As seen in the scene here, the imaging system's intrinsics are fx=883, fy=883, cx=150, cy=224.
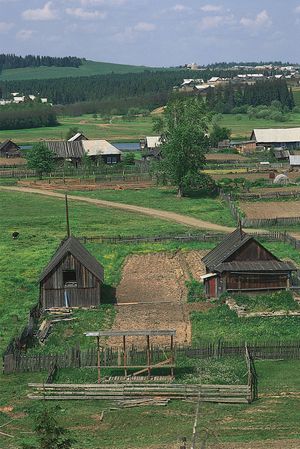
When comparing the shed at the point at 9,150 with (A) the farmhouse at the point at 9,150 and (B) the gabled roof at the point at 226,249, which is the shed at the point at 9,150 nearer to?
(A) the farmhouse at the point at 9,150

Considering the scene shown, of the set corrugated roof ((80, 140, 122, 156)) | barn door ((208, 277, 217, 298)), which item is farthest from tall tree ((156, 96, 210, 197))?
barn door ((208, 277, 217, 298))

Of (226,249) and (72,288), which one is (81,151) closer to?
(226,249)

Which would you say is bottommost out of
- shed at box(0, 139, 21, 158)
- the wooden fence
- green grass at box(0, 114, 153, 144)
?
the wooden fence

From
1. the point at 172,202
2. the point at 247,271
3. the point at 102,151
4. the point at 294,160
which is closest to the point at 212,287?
the point at 247,271

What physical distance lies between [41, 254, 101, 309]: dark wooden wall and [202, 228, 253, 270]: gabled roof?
615 centimetres

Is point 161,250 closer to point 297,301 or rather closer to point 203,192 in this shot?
point 297,301

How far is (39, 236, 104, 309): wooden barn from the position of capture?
1647 inches

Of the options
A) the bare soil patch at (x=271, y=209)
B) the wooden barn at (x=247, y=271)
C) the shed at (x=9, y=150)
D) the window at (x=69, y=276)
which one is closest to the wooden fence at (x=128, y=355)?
the window at (x=69, y=276)

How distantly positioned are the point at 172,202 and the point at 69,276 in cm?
3696

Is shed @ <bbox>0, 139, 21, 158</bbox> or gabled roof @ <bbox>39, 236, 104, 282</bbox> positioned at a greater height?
shed @ <bbox>0, 139, 21, 158</bbox>

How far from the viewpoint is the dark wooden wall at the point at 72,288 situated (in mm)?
41875

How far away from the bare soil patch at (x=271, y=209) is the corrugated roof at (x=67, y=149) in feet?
114

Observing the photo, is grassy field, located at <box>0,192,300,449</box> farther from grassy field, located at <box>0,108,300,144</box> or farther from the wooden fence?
grassy field, located at <box>0,108,300,144</box>

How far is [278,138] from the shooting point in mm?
124688
